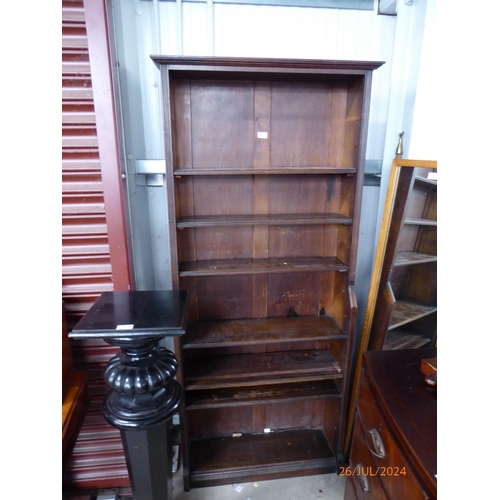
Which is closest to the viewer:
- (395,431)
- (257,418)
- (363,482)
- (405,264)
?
(395,431)

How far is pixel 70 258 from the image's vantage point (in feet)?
4.80

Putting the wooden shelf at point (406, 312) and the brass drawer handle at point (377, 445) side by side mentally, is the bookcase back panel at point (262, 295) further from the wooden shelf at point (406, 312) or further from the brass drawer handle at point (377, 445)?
the brass drawer handle at point (377, 445)

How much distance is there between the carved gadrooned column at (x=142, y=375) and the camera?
3.61ft

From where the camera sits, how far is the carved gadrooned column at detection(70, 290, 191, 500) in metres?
1.10

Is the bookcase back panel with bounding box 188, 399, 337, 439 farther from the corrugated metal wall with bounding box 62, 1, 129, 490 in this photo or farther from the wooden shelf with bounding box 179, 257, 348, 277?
the wooden shelf with bounding box 179, 257, 348, 277

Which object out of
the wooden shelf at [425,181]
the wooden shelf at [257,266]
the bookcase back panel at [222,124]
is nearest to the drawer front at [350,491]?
the wooden shelf at [257,266]

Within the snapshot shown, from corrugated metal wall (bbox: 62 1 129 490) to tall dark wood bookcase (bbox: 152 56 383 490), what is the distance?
1.09 feet

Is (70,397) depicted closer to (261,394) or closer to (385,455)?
(261,394)

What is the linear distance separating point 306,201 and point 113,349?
4.04 ft

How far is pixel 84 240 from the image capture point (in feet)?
4.78

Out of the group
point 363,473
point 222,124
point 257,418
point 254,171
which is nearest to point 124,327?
point 254,171

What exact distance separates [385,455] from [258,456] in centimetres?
118

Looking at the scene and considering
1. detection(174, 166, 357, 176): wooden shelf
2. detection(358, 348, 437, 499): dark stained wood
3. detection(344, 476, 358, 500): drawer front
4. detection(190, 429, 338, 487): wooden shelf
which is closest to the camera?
detection(358, 348, 437, 499): dark stained wood

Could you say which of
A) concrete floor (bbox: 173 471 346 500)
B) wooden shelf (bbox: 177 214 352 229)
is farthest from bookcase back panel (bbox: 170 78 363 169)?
concrete floor (bbox: 173 471 346 500)
